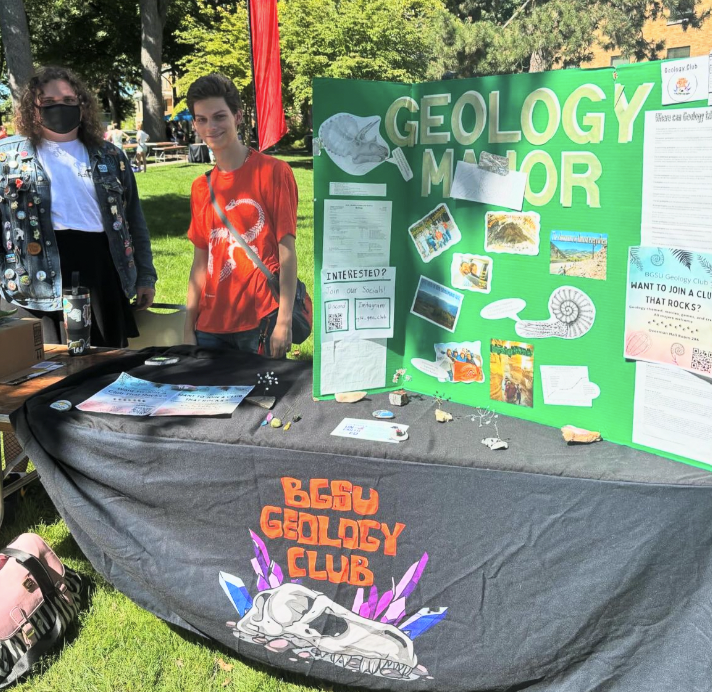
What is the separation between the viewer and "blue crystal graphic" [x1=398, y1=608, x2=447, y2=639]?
6.03 ft

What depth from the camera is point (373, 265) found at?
6.89 feet

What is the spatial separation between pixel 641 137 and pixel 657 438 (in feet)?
2.43

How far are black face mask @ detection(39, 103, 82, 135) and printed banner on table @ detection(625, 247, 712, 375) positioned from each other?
7.73 ft

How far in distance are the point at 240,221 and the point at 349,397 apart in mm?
881

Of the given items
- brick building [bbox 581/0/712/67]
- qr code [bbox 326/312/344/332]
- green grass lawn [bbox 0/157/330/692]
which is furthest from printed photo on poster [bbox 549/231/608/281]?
brick building [bbox 581/0/712/67]

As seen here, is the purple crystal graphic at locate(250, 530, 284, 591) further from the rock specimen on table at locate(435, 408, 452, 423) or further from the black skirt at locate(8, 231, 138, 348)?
the black skirt at locate(8, 231, 138, 348)

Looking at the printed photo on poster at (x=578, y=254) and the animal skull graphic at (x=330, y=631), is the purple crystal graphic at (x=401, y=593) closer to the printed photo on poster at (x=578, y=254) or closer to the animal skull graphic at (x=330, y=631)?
the animal skull graphic at (x=330, y=631)

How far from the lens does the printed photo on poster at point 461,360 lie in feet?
6.70

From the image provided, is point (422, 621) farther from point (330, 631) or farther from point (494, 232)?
point (494, 232)

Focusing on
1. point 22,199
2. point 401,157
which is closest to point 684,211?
point 401,157

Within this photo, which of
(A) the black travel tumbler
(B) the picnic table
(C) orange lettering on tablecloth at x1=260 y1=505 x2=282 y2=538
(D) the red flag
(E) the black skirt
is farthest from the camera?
(B) the picnic table

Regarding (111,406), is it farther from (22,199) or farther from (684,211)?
(684,211)

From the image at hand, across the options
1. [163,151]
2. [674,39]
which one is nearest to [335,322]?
[163,151]

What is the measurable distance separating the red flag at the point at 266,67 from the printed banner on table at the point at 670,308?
370 cm
